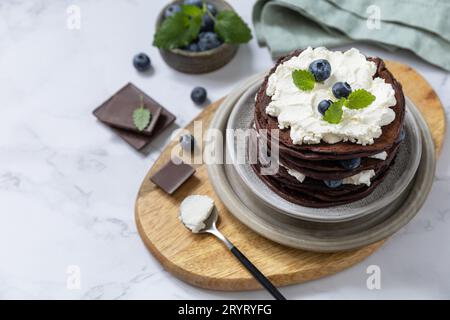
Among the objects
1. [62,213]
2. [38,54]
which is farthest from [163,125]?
A: [38,54]

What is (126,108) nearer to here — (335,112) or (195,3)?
(195,3)

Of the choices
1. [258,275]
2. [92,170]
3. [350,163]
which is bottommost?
[92,170]

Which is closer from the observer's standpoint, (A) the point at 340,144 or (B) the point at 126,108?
(A) the point at 340,144

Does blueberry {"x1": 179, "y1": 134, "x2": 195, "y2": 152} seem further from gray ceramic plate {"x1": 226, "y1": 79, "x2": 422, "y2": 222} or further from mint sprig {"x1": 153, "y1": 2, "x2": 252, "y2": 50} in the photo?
mint sprig {"x1": 153, "y1": 2, "x2": 252, "y2": 50}

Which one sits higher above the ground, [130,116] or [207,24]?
[207,24]

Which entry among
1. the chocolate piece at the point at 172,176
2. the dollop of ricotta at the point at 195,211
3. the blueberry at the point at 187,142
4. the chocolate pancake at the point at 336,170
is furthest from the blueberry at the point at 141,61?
the chocolate pancake at the point at 336,170

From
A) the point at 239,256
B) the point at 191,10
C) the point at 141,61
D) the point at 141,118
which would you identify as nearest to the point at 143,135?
the point at 141,118

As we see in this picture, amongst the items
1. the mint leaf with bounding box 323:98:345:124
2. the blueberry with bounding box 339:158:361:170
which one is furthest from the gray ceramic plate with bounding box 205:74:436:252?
the mint leaf with bounding box 323:98:345:124

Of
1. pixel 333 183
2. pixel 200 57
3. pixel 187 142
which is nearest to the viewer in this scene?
pixel 333 183
